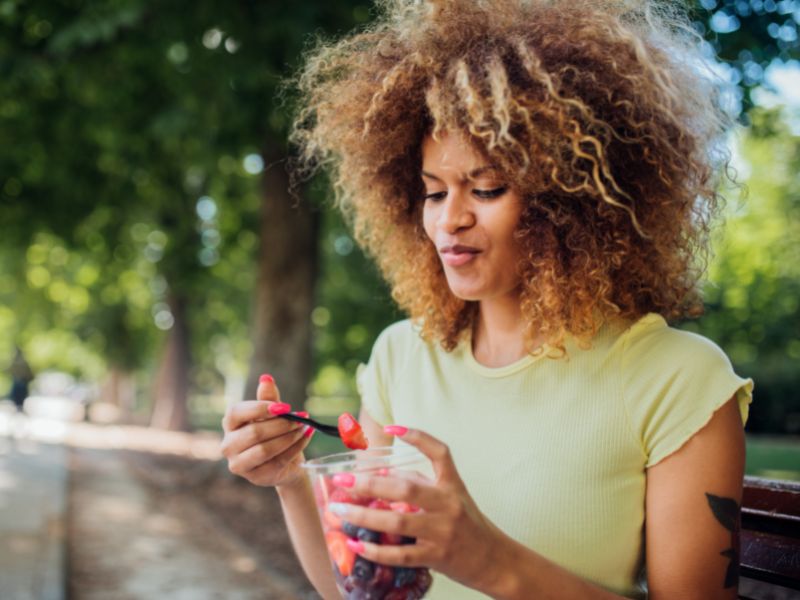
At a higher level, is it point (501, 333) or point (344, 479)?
point (501, 333)

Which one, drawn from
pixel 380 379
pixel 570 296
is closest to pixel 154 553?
pixel 380 379

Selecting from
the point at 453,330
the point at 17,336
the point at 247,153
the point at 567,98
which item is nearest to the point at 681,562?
the point at 453,330

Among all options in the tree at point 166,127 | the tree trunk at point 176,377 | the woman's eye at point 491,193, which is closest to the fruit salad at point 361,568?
Answer: the woman's eye at point 491,193

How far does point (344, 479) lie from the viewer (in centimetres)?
125

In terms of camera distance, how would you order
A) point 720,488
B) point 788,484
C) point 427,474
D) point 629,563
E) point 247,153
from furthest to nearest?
point 247,153 → point 788,484 → point 629,563 → point 720,488 → point 427,474

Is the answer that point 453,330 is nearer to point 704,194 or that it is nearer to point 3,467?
point 704,194

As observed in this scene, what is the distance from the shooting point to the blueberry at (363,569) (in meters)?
1.26

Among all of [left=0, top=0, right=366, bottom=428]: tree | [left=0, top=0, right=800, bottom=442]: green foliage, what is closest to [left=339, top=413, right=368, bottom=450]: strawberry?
[left=0, top=0, right=800, bottom=442]: green foliage

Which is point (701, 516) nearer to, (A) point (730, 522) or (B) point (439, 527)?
(A) point (730, 522)

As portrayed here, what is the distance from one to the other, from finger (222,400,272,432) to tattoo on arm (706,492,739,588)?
2.87 ft

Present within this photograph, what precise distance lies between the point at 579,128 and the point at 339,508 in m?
0.96

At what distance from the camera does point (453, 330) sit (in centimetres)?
210

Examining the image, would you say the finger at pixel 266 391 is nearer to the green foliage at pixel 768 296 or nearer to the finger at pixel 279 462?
the finger at pixel 279 462

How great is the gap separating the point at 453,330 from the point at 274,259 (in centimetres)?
655
